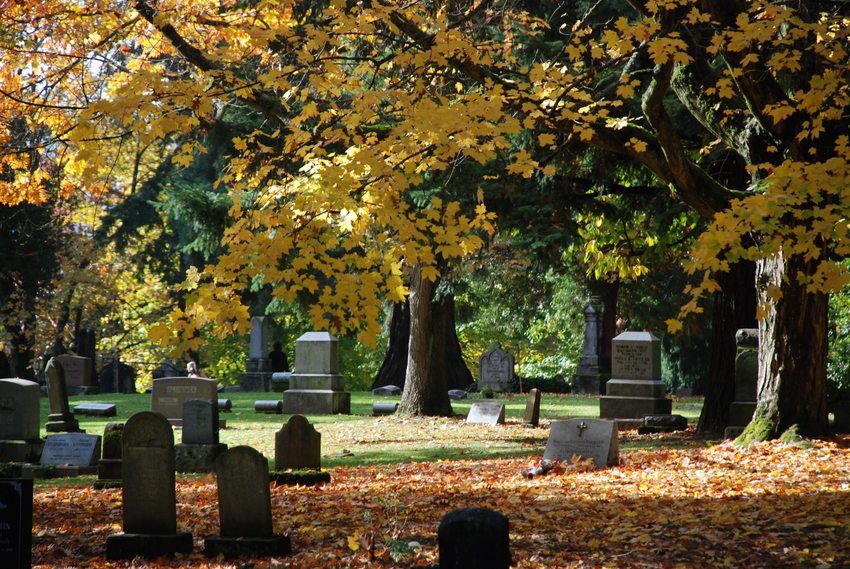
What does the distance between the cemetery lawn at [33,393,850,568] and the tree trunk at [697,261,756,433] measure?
6.70 ft

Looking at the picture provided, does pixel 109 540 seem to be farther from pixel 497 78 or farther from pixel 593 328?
pixel 593 328

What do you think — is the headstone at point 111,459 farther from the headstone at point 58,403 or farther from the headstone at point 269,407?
the headstone at point 269,407

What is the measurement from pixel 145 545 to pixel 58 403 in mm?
12262

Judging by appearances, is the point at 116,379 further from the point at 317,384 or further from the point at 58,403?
the point at 58,403

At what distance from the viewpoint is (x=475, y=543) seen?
4.59m

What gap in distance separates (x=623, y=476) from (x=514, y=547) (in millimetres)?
4075

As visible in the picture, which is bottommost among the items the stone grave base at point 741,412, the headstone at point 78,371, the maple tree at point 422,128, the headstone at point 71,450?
the headstone at point 71,450

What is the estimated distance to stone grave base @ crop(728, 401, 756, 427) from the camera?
1572cm

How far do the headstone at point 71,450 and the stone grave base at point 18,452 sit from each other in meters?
0.64

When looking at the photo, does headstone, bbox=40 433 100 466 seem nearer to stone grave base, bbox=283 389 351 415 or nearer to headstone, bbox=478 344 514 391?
stone grave base, bbox=283 389 351 415

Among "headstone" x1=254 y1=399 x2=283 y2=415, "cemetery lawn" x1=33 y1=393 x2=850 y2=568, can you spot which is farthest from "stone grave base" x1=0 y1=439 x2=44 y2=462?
"headstone" x1=254 y1=399 x2=283 y2=415

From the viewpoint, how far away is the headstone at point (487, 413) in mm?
20641

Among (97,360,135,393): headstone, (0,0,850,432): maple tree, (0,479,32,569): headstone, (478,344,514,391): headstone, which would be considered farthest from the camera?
(97,360,135,393): headstone

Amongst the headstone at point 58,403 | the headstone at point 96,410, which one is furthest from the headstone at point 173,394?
the headstone at point 96,410
